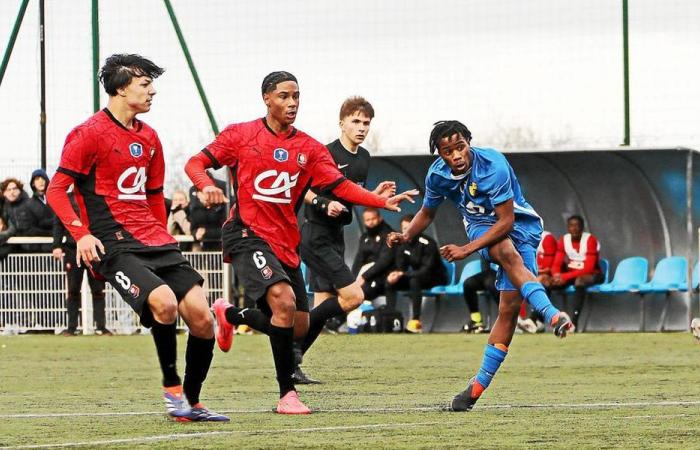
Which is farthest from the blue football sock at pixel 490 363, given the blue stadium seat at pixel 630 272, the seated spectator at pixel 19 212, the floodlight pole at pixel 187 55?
the seated spectator at pixel 19 212

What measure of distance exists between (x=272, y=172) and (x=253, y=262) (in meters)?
0.55

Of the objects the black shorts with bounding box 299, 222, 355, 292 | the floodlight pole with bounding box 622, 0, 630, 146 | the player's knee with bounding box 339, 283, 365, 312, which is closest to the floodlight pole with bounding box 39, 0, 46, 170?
the floodlight pole with bounding box 622, 0, 630, 146

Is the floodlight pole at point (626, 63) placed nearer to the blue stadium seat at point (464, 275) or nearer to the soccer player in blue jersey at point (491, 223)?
the blue stadium seat at point (464, 275)

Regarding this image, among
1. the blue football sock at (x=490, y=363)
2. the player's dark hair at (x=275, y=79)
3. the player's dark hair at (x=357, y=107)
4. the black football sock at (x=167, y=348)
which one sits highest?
the player's dark hair at (x=275, y=79)

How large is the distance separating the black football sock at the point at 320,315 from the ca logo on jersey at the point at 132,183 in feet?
10.2

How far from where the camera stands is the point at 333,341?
1722 centimetres

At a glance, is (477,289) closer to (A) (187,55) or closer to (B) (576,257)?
(B) (576,257)

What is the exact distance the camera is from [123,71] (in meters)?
8.23

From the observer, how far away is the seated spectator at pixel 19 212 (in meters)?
19.3

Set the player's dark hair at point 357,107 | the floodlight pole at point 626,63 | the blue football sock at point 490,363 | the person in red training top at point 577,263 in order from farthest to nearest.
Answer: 1. the person in red training top at point 577,263
2. the floodlight pole at point 626,63
3. the player's dark hair at point 357,107
4. the blue football sock at point 490,363

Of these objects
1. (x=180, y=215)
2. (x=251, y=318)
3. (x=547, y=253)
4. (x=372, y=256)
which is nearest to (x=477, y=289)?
(x=547, y=253)

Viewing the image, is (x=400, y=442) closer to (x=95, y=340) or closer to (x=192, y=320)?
(x=192, y=320)

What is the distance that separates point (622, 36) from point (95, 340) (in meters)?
7.05

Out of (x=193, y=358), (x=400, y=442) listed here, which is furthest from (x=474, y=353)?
(x=400, y=442)
